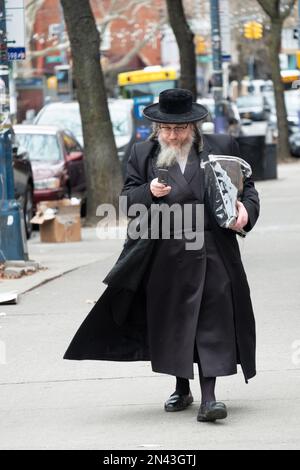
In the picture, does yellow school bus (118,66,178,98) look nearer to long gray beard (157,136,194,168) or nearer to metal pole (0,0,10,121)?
metal pole (0,0,10,121)

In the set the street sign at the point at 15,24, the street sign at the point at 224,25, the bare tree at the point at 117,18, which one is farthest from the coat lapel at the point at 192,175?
the bare tree at the point at 117,18

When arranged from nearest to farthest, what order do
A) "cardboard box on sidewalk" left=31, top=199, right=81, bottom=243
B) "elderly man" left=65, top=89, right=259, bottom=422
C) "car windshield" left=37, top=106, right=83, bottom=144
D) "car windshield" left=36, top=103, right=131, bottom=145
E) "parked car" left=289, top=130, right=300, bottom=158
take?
"elderly man" left=65, top=89, right=259, bottom=422
"cardboard box on sidewalk" left=31, top=199, right=81, bottom=243
"car windshield" left=36, top=103, right=131, bottom=145
"car windshield" left=37, top=106, right=83, bottom=144
"parked car" left=289, top=130, right=300, bottom=158

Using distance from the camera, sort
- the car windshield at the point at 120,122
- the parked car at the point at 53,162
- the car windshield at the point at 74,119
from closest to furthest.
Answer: the parked car at the point at 53,162 → the car windshield at the point at 120,122 → the car windshield at the point at 74,119

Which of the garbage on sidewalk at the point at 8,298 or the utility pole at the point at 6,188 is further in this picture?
the utility pole at the point at 6,188

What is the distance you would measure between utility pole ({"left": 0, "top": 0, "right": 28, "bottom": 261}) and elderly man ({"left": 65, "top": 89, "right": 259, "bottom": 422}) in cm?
679

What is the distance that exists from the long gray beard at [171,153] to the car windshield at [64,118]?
19.8m

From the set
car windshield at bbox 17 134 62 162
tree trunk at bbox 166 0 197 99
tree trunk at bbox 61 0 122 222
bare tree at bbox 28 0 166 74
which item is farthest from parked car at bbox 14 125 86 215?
bare tree at bbox 28 0 166 74

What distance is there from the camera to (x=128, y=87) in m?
49.1

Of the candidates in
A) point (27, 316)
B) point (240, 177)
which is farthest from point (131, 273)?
point (27, 316)

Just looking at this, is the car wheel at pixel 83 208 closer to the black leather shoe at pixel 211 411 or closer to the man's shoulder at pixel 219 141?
the man's shoulder at pixel 219 141

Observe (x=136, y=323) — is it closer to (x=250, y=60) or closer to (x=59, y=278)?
(x=59, y=278)

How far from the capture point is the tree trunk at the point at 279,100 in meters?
37.2

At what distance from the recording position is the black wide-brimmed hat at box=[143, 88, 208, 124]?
24.0ft

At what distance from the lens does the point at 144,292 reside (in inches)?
295
